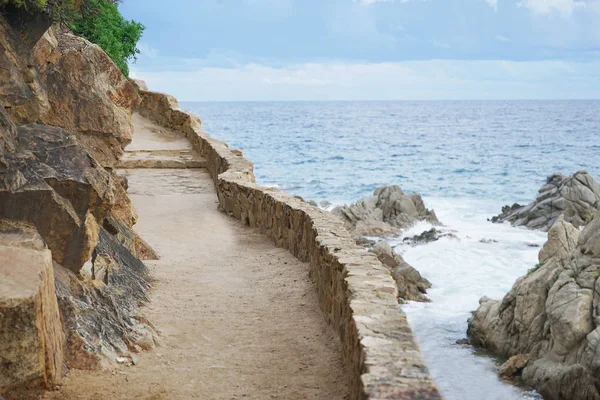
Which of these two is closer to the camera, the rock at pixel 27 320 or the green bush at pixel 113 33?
the rock at pixel 27 320

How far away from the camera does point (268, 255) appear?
11.5m

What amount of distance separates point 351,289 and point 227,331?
6.59 ft

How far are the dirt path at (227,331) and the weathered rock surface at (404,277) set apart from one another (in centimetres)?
782

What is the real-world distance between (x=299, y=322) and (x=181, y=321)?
1335 millimetres

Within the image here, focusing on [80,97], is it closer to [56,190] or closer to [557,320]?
[56,190]

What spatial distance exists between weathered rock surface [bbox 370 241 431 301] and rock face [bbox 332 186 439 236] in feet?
22.6

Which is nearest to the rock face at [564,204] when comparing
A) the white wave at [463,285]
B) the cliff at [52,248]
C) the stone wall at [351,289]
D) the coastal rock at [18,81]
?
the white wave at [463,285]

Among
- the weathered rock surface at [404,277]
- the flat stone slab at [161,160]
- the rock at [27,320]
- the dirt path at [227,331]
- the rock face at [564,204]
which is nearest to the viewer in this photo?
the rock at [27,320]

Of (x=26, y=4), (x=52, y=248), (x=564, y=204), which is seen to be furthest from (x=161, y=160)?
(x=564, y=204)

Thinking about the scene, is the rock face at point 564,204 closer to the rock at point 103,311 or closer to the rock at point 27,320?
the rock at point 103,311

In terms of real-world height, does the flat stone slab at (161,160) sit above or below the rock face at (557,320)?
above

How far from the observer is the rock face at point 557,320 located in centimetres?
1263

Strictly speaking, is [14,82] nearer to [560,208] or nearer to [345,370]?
[345,370]

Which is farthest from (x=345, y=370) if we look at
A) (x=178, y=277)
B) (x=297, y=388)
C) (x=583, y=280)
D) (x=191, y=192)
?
(x=191, y=192)
